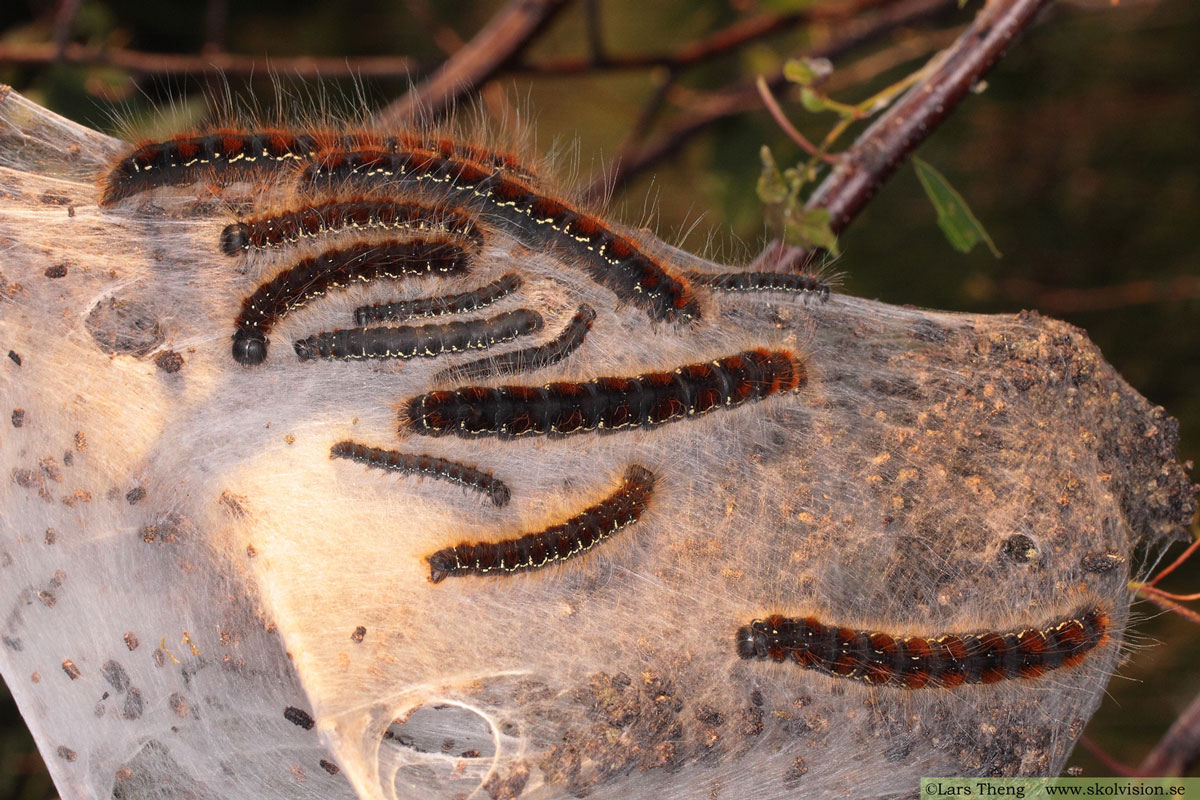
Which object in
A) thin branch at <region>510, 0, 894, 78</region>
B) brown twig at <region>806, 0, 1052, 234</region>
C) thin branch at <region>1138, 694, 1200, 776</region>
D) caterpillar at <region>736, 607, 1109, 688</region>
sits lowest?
thin branch at <region>1138, 694, 1200, 776</region>

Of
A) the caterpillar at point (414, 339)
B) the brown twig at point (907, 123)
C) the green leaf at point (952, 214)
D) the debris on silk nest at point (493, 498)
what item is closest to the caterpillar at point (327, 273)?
the debris on silk nest at point (493, 498)

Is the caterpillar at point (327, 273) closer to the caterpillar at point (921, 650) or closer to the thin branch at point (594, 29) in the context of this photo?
the caterpillar at point (921, 650)

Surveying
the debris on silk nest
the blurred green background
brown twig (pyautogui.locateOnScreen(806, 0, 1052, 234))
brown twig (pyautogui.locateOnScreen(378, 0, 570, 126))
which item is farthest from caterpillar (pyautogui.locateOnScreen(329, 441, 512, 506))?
the blurred green background

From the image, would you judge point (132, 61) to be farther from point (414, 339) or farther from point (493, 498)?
point (493, 498)

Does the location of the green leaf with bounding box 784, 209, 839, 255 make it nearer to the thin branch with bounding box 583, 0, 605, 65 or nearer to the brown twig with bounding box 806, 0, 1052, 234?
the brown twig with bounding box 806, 0, 1052, 234

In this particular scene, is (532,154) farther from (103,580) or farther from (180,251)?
(103,580)

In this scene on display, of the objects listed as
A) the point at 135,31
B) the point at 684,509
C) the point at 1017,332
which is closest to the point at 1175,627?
the point at 1017,332
